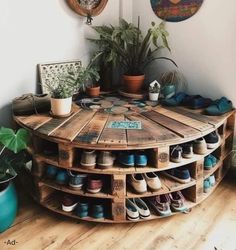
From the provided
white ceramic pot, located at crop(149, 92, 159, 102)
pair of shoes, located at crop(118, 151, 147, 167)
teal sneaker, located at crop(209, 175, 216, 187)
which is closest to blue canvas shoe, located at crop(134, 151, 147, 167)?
pair of shoes, located at crop(118, 151, 147, 167)

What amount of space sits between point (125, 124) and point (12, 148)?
2.08 feet

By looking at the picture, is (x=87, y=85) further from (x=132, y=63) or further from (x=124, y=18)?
(x=124, y=18)

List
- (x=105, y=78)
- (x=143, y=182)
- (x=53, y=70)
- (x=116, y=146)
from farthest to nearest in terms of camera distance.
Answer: (x=105, y=78), (x=53, y=70), (x=143, y=182), (x=116, y=146)

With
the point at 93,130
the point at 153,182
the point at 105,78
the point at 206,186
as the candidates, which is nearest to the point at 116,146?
the point at 93,130

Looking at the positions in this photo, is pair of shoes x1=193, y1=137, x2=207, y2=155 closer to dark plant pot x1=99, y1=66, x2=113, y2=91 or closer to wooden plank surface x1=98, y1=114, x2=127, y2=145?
wooden plank surface x1=98, y1=114, x2=127, y2=145

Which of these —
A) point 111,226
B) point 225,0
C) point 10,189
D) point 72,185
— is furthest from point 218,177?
point 10,189

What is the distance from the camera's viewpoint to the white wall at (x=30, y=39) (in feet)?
5.75

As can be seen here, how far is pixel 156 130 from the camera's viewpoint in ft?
5.03

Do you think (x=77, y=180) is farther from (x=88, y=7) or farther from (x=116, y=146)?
(x=88, y=7)

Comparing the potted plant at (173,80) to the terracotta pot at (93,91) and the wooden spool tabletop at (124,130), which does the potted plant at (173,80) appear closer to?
the wooden spool tabletop at (124,130)

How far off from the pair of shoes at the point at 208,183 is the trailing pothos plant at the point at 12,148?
1.12 meters

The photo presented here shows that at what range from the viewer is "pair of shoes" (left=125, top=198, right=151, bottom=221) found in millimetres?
1523

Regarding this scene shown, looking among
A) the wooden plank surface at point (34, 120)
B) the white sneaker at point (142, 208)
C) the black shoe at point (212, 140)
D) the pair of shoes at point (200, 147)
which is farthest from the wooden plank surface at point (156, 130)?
the wooden plank surface at point (34, 120)

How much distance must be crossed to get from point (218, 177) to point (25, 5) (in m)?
1.74
